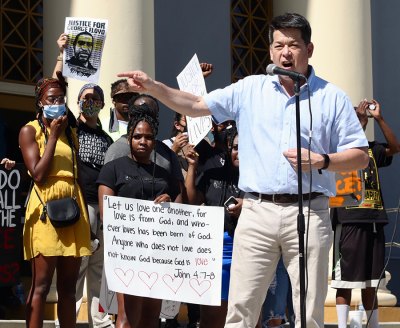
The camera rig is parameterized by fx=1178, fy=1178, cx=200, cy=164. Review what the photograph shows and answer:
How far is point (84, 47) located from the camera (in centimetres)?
854

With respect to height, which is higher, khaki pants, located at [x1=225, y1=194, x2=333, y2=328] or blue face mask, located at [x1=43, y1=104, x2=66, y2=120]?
blue face mask, located at [x1=43, y1=104, x2=66, y2=120]

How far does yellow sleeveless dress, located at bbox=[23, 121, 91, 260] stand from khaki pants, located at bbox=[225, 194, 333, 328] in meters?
1.80

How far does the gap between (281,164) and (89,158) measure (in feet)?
8.88

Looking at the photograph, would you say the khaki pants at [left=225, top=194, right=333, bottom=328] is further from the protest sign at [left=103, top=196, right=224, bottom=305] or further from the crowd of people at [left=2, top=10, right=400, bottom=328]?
the protest sign at [left=103, top=196, right=224, bottom=305]

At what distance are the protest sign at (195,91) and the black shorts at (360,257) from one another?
2.33m

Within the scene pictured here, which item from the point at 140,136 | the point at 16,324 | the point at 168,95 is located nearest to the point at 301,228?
the point at 168,95

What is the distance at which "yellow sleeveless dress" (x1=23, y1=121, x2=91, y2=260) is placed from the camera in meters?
8.02

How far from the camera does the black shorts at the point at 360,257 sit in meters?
10.2

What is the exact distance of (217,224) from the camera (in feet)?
24.3

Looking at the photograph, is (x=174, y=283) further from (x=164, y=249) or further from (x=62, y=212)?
(x=62, y=212)

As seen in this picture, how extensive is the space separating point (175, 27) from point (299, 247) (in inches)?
355

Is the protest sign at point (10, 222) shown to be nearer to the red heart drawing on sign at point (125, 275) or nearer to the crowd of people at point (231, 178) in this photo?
the crowd of people at point (231, 178)

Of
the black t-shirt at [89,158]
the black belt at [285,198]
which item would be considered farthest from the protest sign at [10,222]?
the black belt at [285,198]

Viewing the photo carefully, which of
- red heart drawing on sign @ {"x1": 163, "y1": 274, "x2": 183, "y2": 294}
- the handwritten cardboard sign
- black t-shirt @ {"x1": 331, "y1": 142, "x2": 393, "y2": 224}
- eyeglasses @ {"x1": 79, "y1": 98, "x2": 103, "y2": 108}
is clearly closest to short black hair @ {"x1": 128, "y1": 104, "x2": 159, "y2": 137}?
eyeglasses @ {"x1": 79, "y1": 98, "x2": 103, "y2": 108}
